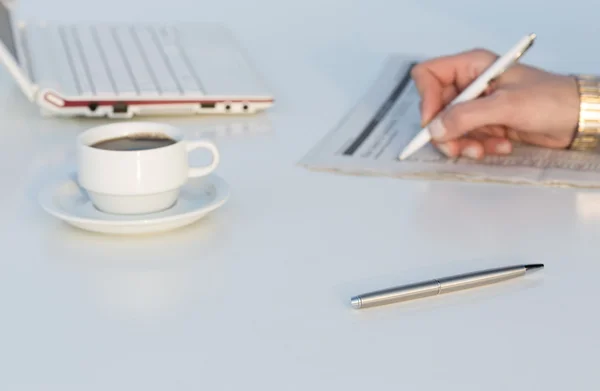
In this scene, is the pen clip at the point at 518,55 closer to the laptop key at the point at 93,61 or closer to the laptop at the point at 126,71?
the laptop at the point at 126,71

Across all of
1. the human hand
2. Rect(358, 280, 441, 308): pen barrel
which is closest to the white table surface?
Rect(358, 280, 441, 308): pen barrel

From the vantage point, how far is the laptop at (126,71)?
1.22 m

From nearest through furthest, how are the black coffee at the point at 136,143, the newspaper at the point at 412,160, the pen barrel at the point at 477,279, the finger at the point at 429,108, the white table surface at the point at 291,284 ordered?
the white table surface at the point at 291,284 < the pen barrel at the point at 477,279 < the black coffee at the point at 136,143 < the newspaper at the point at 412,160 < the finger at the point at 429,108

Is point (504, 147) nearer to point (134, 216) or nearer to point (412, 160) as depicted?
point (412, 160)

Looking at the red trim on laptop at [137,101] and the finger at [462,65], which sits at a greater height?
the finger at [462,65]

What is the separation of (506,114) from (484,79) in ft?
0.18

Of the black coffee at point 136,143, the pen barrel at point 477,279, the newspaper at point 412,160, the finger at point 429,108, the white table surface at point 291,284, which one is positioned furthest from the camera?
the finger at point 429,108

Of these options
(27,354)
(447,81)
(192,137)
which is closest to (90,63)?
(192,137)

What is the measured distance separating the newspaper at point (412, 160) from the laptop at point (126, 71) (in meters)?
0.15

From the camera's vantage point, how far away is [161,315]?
72 centimetres

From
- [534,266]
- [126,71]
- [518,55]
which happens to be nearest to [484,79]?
[518,55]

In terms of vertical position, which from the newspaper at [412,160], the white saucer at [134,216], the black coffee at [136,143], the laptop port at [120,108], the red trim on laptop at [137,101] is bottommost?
the laptop port at [120,108]

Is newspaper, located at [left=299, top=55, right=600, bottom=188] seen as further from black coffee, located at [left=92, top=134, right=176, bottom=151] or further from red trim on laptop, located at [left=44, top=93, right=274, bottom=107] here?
black coffee, located at [left=92, top=134, right=176, bottom=151]

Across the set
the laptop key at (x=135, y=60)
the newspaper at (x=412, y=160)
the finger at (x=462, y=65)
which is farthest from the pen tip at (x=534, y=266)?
the laptop key at (x=135, y=60)
